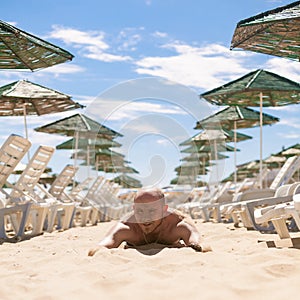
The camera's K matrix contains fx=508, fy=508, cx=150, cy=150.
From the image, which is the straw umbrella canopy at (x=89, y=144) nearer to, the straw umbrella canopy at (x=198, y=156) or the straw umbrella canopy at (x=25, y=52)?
the straw umbrella canopy at (x=198, y=156)

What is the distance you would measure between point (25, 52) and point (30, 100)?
3423 millimetres

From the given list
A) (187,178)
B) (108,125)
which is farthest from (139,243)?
(187,178)

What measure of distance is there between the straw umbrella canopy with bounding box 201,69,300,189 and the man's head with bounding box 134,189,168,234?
6.96 meters

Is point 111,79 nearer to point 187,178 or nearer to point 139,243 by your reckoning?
point 139,243

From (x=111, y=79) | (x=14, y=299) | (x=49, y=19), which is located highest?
(x=49, y=19)

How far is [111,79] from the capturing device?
677cm

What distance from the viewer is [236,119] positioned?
46.2 ft

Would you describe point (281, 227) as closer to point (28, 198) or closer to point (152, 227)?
point (152, 227)

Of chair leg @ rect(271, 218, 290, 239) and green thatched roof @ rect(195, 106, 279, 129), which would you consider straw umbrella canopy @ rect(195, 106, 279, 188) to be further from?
chair leg @ rect(271, 218, 290, 239)

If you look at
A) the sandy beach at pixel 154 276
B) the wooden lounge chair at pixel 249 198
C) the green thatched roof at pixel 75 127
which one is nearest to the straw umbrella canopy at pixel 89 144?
the green thatched roof at pixel 75 127

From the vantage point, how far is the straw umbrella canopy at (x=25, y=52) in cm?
607

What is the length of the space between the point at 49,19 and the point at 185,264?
5.21 meters

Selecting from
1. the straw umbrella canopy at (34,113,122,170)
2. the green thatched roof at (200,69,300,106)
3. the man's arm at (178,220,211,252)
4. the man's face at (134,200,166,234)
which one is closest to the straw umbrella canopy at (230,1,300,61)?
the green thatched roof at (200,69,300,106)

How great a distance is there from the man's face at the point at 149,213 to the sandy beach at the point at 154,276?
9.6 inches
